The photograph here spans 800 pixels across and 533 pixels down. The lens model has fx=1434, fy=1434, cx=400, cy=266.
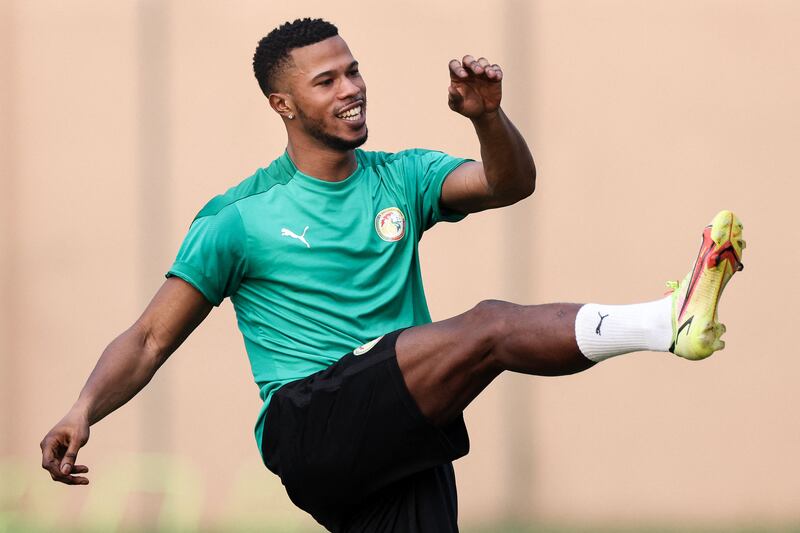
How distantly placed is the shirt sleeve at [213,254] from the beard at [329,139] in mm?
314

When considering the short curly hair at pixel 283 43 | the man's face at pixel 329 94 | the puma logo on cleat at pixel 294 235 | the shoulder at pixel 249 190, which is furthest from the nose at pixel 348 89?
the puma logo on cleat at pixel 294 235

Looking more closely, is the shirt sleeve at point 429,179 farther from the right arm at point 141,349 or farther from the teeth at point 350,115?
the right arm at point 141,349

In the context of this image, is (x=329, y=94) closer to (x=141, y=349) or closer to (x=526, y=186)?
(x=526, y=186)

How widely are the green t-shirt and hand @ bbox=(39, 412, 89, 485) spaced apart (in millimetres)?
486

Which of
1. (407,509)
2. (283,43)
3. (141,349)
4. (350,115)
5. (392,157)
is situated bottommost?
(407,509)

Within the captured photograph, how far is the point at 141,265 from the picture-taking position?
6766 millimetres

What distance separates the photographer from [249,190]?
13.1 feet

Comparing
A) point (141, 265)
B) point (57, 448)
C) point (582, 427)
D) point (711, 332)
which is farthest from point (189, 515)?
point (711, 332)

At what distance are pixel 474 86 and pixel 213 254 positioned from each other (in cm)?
85

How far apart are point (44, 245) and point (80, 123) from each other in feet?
2.00

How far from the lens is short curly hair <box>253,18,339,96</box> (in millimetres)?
4078

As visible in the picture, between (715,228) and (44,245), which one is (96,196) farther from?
(715,228)

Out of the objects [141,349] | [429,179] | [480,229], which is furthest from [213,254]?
[480,229]

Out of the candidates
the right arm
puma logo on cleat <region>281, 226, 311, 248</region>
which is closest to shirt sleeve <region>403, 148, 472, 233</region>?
puma logo on cleat <region>281, 226, 311, 248</region>
